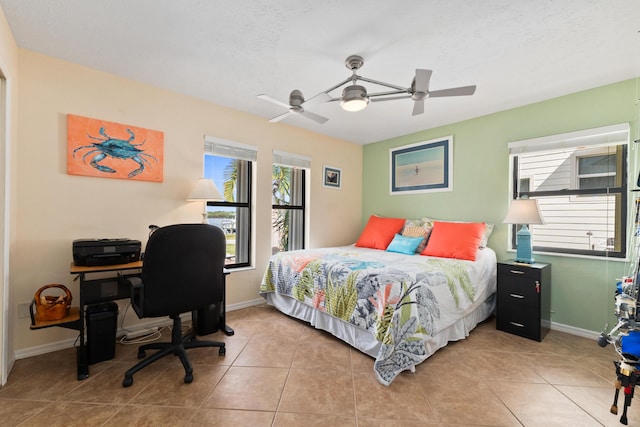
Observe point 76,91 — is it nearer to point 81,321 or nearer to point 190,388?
point 81,321

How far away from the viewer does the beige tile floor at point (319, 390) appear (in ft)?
5.13

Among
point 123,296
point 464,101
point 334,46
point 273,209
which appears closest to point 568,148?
point 464,101

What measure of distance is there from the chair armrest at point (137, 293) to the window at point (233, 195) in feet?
4.53

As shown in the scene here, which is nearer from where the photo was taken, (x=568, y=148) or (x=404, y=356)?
(x=404, y=356)

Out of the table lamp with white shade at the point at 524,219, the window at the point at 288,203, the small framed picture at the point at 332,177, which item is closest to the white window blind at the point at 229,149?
the window at the point at 288,203

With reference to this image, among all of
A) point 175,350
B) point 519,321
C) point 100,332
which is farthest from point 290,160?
point 519,321

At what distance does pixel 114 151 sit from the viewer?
255 centimetres

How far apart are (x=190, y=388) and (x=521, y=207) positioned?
3.30 m

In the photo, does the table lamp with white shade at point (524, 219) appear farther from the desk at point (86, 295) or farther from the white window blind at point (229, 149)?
the desk at point (86, 295)

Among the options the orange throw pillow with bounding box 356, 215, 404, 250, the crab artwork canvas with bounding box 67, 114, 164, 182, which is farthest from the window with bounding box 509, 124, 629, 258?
the crab artwork canvas with bounding box 67, 114, 164, 182

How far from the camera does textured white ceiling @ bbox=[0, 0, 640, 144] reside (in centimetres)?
171

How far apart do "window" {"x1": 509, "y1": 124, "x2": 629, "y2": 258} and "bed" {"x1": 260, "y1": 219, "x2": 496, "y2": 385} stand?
0.66 metres

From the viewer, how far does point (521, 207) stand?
2.79 meters

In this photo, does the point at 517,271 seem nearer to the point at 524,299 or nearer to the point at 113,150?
the point at 524,299
